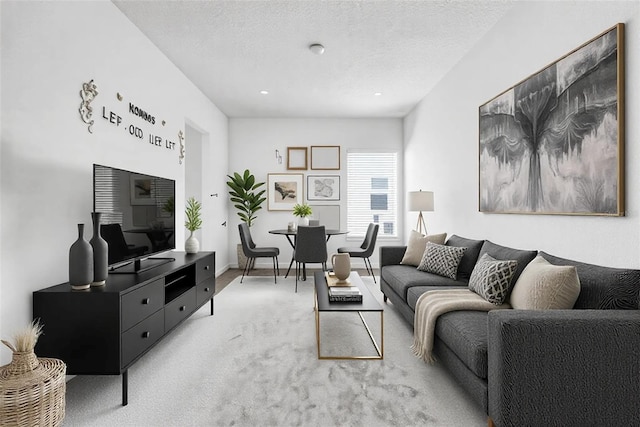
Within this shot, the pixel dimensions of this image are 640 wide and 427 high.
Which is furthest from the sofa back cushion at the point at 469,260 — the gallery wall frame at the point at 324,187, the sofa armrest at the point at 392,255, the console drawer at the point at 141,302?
the gallery wall frame at the point at 324,187

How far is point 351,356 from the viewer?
107 inches

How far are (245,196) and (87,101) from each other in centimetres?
382

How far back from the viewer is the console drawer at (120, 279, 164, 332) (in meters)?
2.10

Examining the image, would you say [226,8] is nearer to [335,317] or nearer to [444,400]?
[335,317]

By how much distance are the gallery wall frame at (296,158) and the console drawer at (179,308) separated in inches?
150

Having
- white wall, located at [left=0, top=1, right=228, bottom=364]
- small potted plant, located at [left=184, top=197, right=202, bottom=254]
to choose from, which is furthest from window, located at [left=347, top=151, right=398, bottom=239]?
white wall, located at [left=0, top=1, right=228, bottom=364]

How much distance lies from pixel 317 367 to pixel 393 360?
1.89 feet

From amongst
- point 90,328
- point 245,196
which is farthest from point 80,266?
point 245,196

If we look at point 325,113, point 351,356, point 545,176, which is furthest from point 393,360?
point 325,113

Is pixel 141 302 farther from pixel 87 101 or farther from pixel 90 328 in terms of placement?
pixel 87 101

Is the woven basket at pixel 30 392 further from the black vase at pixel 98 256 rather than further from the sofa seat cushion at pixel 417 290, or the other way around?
the sofa seat cushion at pixel 417 290

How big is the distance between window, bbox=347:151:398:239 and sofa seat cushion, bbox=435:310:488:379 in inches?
173

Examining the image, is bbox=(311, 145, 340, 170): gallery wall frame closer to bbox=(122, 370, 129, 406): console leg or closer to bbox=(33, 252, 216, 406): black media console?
bbox=(33, 252, 216, 406): black media console

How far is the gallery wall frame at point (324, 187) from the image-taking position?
6707mm
